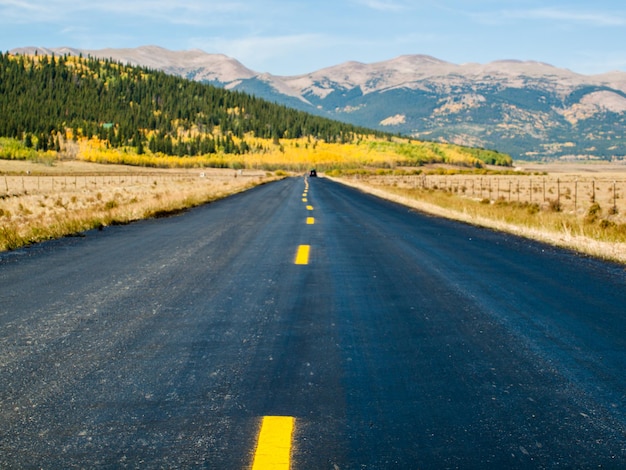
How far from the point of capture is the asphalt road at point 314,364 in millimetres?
2965

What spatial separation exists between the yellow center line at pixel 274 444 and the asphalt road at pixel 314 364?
0.05m

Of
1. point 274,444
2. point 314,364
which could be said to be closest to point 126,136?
point 314,364

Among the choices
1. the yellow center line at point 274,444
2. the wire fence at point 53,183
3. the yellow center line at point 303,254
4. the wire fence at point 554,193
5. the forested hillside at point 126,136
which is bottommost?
the wire fence at point 53,183

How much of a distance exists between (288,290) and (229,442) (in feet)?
13.3

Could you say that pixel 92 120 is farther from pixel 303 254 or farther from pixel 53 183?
pixel 303 254

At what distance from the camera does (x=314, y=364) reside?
4262mm

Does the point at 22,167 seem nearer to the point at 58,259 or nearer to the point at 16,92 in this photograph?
the point at 16,92

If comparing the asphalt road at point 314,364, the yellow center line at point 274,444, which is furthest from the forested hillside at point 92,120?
the yellow center line at point 274,444

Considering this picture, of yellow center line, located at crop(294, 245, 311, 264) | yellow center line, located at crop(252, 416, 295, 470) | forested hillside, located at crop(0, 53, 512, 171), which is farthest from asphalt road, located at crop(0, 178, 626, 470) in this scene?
forested hillside, located at crop(0, 53, 512, 171)

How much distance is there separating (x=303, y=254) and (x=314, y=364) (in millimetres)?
5860

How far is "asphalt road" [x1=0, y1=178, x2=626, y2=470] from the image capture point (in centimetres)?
296

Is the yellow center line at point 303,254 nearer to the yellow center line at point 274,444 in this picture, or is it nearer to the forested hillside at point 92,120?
the yellow center line at point 274,444

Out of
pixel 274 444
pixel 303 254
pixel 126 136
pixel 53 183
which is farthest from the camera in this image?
pixel 126 136

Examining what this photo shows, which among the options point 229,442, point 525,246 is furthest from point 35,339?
point 525,246
